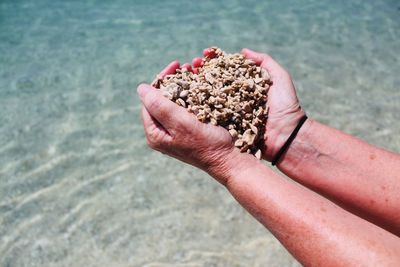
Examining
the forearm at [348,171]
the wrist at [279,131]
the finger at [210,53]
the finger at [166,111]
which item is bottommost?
the forearm at [348,171]

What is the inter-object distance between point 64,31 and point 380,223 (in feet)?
19.1

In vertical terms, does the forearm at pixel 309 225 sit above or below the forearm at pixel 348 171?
above

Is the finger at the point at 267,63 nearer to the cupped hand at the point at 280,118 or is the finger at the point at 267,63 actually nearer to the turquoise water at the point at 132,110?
the cupped hand at the point at 280,118

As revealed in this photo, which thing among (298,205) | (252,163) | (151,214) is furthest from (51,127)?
(298,205)

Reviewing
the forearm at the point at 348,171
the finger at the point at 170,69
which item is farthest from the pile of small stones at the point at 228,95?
the forearm at the point at 348,171

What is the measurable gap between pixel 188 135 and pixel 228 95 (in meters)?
0.34

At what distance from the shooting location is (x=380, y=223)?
6.53 ft

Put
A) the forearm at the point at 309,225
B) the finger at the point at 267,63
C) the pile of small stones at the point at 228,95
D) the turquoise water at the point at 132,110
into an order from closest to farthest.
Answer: the forearm at the point at 309,225 < the pile of small stones at the point at 228,95 < the finger at the point at 267,63 < the turquoise water at the point at 132,110

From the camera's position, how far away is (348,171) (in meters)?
2.08

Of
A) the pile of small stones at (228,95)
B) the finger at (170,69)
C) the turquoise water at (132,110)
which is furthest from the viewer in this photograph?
the turquoise water at (132,110)

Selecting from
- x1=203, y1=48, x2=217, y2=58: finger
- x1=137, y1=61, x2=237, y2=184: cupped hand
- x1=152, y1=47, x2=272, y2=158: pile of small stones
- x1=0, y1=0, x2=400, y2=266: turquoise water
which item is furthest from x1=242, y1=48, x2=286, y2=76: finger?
x1=0, y1=0, x2=400, y2=266: turquoise water

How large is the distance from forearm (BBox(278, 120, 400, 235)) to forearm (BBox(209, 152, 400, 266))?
0.57m

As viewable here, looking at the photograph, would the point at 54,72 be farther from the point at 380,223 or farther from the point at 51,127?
the point at 380,223

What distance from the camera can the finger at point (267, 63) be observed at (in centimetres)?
232
